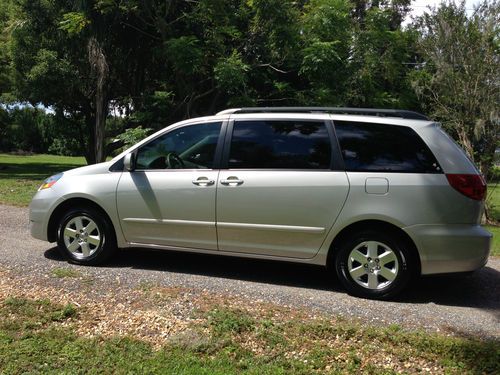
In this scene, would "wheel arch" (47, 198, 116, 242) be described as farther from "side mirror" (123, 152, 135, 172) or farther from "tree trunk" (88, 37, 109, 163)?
"tree trunk" (88, 37, 109, 163)

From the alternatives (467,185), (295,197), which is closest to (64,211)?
(295,197)

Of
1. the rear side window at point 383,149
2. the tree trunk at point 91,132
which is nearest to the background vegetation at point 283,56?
the tree trunk at point 91,132

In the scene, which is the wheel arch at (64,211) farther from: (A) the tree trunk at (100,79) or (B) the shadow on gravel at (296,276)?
(A) the tree trunk at (100,79)

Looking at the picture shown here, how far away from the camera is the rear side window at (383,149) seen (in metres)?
5.18

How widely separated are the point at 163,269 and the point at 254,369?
2677mm

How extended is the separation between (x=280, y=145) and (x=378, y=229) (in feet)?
4.39

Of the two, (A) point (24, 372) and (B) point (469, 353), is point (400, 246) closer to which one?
(B) point (469, 353)

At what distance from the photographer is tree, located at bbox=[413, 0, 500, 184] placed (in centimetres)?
1388

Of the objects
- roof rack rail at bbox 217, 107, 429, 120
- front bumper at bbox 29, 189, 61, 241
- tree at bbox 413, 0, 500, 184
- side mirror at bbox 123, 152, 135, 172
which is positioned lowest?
front bumper at bbox 29, 189, 61, 241

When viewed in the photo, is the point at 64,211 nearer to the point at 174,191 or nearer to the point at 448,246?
the point at 174,191

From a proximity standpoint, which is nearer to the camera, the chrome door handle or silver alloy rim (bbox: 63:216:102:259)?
the chrome door handle

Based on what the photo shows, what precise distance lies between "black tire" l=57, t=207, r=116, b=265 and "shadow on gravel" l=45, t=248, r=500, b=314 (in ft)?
0.72

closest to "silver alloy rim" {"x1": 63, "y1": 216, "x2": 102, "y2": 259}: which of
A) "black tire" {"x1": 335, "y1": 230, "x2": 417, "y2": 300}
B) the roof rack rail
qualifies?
the roof rack rail

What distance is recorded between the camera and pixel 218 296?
5047 mm
